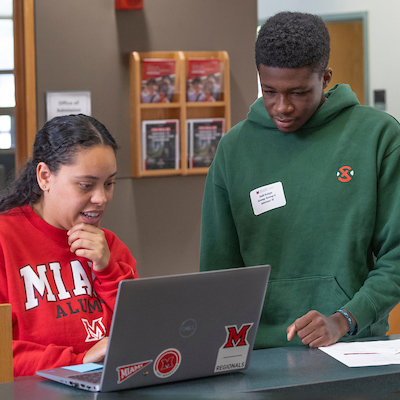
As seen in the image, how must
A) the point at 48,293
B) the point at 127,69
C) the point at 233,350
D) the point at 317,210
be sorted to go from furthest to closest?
the point at 127,69
the point at 317,210
the point at 48,293
the point at 233,350

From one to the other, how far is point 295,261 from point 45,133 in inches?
31.1

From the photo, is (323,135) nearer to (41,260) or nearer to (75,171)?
(75,171)

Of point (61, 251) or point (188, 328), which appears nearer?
point (188, 328)

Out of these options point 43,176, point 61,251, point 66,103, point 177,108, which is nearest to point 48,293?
point 61,251

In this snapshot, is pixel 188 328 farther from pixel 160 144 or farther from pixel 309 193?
pixel 160 144

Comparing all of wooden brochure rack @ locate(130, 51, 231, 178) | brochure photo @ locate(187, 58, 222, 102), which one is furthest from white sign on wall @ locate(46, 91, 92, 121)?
brochure photo @ locate(187, 58, 222, 102)

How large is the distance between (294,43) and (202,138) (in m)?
2.03

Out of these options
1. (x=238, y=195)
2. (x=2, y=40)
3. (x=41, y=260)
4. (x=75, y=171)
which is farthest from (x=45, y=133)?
(x=2, y=40)

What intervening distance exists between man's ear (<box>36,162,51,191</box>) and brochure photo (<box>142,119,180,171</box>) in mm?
1749

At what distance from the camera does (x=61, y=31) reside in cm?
321

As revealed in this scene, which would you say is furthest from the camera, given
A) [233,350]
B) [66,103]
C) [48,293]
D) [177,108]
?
[177,108]

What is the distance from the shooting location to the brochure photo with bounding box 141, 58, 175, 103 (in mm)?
3391

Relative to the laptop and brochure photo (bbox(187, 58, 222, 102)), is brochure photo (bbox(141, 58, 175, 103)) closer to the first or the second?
brochure photo (bbox(187, 58, 222, 102))

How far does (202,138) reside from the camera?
3.58 m
